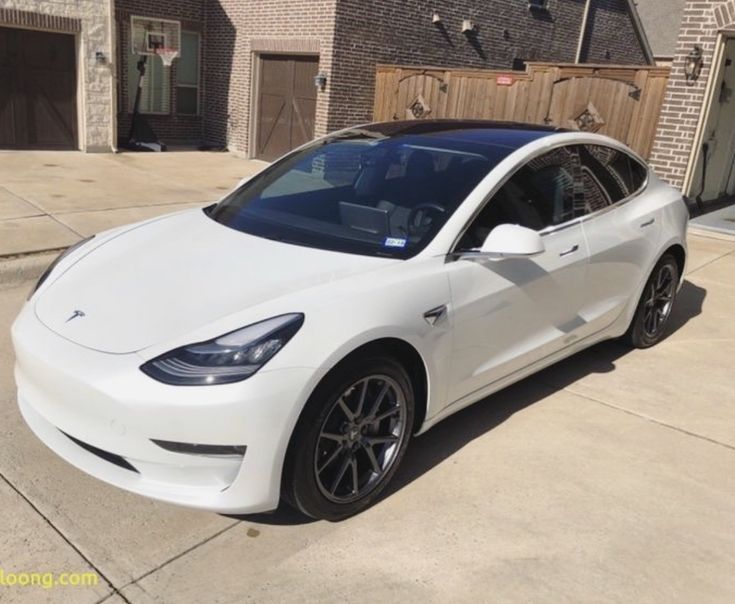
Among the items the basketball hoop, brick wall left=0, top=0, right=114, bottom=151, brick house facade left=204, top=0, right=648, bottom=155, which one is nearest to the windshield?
brick house facade left=204, top=0, right=648, bottom=155

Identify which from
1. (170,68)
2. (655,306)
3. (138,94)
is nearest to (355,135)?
(655,306)

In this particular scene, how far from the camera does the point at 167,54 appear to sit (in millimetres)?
14836

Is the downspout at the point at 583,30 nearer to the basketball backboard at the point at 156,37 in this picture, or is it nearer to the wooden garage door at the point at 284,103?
the wooden garage door at the point at 284,103

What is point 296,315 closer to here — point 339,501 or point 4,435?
point 339,501

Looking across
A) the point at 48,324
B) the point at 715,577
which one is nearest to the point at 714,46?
the point at 715,577

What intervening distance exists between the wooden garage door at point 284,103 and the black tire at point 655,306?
31.6 feet

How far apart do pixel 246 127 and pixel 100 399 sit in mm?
13273

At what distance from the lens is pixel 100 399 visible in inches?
100

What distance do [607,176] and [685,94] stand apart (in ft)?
19.5

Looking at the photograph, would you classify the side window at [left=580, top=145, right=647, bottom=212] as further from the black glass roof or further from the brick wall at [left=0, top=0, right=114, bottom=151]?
the brick wall at [left=0, top=0, right=114, bottom=151]

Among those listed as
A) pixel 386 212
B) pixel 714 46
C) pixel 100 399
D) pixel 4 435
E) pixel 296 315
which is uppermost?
pixel 714 46

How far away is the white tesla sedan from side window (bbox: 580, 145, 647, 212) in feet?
0.06

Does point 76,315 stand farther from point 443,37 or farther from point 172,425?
point 443,37

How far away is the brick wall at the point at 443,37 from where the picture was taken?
1294 centimetres
